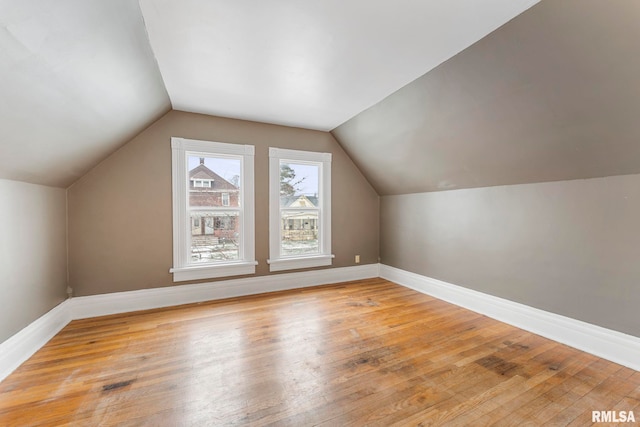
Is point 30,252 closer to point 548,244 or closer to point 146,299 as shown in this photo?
point 146,299

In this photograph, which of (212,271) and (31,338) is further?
(212,271)

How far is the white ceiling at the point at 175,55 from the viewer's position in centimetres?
135

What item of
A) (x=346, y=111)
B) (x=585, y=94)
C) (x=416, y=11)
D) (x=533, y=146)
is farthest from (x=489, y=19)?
(x=346, y=111)

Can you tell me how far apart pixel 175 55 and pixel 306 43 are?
106 cm

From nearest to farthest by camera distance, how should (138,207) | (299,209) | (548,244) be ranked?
(548,244) < (138,207) < (299,209)

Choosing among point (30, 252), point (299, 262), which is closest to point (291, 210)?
point (299, 262)

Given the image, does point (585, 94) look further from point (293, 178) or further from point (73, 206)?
point (73, 206)

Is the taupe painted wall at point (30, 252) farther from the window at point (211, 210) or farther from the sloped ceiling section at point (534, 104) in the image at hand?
the sloped ceiling section at point (534, 104)

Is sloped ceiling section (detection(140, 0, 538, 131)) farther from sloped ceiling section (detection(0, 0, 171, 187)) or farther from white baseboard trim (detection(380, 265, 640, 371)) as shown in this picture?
white baseboard trim (detection(380, 265, 640, 371))

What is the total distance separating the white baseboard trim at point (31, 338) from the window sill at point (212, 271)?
1023 millimetres

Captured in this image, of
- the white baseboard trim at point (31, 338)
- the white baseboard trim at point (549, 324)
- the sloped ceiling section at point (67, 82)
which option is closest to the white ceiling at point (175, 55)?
the sloped ceiling section at point (67, 82)

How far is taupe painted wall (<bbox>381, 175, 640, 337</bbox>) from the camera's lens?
207 cm

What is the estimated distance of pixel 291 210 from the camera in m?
3.99

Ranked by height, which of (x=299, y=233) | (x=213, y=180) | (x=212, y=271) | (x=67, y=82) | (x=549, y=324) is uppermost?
(x=67, y=82)
